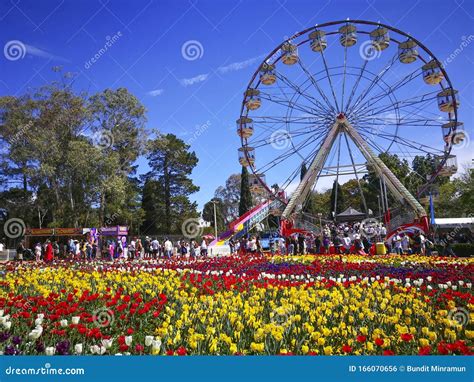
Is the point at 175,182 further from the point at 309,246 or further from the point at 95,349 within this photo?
the point at 95,349

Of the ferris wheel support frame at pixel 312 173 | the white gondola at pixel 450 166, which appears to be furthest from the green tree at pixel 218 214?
the white gondola at pixel 450 166

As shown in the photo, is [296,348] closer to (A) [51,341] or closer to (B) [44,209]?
(A) [51,341]

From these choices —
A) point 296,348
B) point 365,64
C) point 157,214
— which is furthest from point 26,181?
point 296,348

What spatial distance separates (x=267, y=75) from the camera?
2342cm

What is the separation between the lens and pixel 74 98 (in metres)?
31.5

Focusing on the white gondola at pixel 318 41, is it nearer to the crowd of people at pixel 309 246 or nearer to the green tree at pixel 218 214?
the crowd of people at pixel 309 246

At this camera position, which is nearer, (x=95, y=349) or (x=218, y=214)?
(x=95, y=349)

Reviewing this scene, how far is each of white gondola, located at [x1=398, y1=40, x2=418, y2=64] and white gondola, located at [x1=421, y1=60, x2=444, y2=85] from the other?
2.70ft

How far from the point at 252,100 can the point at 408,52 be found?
8680mm

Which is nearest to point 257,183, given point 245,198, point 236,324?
point 236,324

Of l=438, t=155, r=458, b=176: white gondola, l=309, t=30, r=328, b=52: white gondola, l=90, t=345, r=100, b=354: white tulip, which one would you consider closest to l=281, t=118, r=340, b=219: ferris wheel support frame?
l=309, t=30, r=328, b=52: white gondola

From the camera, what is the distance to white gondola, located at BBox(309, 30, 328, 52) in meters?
22.7

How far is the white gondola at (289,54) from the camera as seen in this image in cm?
2277

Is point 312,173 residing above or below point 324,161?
below
